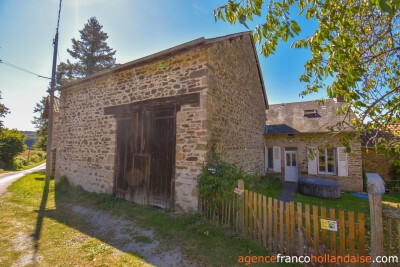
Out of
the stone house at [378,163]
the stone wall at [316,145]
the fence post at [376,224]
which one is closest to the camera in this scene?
the fence post at [376,224]

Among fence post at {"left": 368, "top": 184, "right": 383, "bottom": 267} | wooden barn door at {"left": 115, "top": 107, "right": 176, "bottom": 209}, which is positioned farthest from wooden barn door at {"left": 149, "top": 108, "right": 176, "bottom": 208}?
fence post at {"left": 368, "top": 184, "right": 383, "bottom": 267}

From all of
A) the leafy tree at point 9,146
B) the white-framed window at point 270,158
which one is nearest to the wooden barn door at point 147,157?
the white-framed window at point 270,158

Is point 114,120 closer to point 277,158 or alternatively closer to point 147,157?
point 147,157

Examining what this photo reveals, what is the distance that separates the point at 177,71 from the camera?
579 cm

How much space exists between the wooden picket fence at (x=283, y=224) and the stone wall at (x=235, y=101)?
1875 mm

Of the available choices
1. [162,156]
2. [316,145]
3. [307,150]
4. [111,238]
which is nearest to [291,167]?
[307,150]

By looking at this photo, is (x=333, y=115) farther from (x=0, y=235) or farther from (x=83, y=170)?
(x=0, y=235)

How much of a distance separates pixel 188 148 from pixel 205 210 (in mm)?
1701

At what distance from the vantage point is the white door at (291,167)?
12461 millimetres

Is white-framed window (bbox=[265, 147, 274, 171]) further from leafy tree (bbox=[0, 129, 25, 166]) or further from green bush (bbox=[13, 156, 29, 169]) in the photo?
green bush (bbox=[13, 156, 29, 169])

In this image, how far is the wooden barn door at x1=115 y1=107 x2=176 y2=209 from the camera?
579 cm

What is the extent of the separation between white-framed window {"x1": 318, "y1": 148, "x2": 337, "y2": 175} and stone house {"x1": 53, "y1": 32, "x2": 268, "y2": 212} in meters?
5.83

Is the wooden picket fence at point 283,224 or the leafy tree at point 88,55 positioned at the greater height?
the leafy tree at point 88,55

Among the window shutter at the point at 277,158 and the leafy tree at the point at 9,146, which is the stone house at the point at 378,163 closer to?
the window shutter at the point at 277,158
